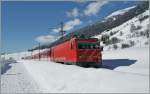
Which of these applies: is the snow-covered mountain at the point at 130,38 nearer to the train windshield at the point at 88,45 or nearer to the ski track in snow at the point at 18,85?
the train windshield at the point at 88,45

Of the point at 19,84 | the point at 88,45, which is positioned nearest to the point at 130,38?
the point at 88,45

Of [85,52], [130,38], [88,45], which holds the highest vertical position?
[130,38]

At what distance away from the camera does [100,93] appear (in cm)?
1115

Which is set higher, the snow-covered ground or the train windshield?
the train windshield

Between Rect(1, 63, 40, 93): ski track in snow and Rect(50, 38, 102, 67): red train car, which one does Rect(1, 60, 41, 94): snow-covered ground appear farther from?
Rect(50, 38, 102, 67): red train car

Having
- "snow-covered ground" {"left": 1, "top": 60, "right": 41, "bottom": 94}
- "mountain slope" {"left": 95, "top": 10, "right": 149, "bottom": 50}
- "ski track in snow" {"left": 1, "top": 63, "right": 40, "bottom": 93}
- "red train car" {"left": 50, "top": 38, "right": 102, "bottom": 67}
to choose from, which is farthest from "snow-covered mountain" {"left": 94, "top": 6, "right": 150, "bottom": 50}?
"ski track in snow" {"left": 1, "top": 63, "right": 40, "bottom": 93}

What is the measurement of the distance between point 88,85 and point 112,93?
1.69m

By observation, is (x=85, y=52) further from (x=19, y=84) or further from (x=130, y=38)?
(x=130, y=38)

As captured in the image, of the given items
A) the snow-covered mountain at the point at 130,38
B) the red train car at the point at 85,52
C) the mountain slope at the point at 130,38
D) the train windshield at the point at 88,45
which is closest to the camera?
the red train car at the point at 85,52

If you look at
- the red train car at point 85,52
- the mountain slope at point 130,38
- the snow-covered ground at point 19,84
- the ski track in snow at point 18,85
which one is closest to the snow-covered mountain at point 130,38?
the mountain slope at point 130,38

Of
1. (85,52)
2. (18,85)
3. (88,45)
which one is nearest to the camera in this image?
(18,85)

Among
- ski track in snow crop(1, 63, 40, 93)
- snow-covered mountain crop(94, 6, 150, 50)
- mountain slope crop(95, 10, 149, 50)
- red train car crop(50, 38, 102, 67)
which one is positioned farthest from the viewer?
mountain slope crop(95, 10, 149, 50)

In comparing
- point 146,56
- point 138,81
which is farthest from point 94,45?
point 138,81

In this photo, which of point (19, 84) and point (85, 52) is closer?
point (19, 84)
